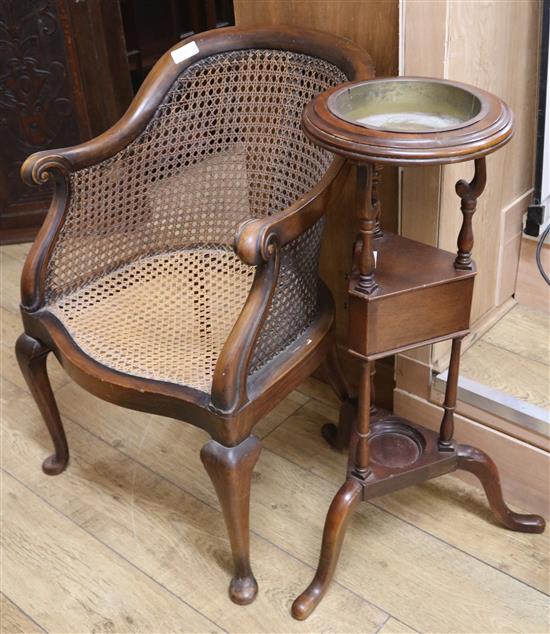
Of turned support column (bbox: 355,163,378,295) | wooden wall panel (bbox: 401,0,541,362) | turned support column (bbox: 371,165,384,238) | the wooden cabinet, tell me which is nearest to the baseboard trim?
wooden wall panel (bbox: 401,0,541,362)

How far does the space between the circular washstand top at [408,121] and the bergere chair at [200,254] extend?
13 centimetres

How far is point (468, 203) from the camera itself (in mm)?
1357

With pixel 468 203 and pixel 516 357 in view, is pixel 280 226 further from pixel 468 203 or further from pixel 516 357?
pixel 516 357

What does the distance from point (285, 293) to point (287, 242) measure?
16 cm

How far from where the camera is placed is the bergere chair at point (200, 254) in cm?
142

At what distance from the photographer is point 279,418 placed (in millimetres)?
2033

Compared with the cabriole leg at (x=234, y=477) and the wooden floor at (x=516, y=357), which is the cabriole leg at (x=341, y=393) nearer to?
the wooden floor at (x=516, y=357)

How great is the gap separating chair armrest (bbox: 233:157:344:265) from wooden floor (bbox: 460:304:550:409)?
59 centimetres

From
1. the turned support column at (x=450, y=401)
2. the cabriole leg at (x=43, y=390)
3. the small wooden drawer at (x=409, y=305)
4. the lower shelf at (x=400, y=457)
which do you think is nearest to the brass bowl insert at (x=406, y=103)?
the small wooden drawer at (x=409, y=305)

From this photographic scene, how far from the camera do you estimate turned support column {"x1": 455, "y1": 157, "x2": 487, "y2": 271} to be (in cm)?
134

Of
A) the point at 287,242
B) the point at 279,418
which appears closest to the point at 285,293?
the point at 287,242

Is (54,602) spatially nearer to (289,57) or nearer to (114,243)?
(114,243)

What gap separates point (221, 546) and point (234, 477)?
1.18 ft

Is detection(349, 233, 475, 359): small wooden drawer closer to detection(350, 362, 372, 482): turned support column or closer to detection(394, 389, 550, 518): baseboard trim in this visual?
detection(350, 362, 372, 482): turned support column
